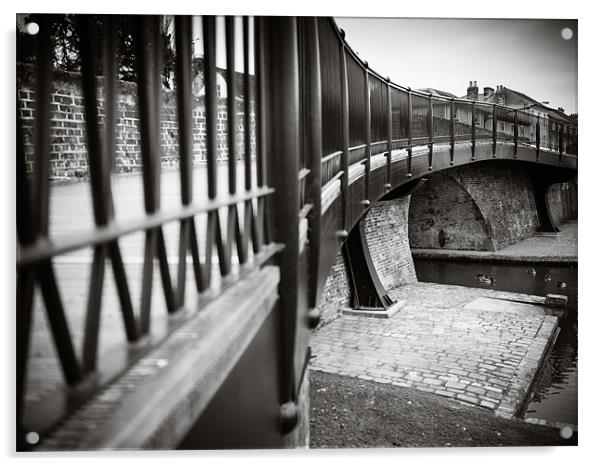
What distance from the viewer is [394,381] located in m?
6.17

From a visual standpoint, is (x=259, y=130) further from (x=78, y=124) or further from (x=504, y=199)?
(x=504, y=199)

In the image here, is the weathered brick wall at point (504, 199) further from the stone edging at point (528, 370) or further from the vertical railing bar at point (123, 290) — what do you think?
the vertical railing bar at point (123, 290)

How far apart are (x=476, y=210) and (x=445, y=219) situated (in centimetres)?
85

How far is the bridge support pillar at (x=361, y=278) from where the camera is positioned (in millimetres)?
8773

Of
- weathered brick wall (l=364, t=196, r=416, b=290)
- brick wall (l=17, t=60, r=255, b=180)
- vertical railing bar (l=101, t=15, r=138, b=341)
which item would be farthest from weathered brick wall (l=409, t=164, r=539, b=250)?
vertical railing bar (l=101, t=15, r=138, b=341)

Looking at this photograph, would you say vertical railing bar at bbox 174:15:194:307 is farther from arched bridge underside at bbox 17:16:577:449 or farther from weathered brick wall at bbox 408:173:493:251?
weathered brick wall at bbox 408:173:493:251

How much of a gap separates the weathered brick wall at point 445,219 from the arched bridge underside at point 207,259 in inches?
410

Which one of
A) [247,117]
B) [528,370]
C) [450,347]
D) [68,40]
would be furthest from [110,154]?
[450,347]

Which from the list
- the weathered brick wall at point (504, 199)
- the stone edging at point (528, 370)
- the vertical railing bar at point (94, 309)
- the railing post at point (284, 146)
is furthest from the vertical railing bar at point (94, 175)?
the weathered brick wall at point (504, 199)

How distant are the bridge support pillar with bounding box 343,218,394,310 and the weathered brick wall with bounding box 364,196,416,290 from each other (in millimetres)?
1157

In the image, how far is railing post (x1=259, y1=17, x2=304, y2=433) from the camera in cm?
217

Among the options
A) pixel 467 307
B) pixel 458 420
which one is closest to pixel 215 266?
pixel 458 420

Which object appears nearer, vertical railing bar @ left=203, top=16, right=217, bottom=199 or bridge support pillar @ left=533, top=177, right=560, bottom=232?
vertical railing bar @ left=203, top=16, right=217, bottom=199

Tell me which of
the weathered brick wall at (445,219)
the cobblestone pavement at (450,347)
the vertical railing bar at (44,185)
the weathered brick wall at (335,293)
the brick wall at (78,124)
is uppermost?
the brick wall at (78,124)
